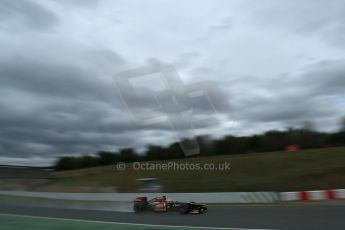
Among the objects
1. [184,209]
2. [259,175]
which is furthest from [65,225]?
[259,175]

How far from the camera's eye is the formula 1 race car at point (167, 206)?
16.6 m

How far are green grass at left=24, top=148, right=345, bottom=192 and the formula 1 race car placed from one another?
17.0 metres

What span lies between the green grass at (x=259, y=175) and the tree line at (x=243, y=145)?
41.9ft

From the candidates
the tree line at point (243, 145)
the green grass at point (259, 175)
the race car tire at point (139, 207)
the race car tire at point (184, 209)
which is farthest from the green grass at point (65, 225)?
the tree line at point (243, 145)

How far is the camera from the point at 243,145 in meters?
70.7

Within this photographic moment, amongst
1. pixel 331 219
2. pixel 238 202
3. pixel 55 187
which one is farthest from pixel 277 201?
pixel 55 187

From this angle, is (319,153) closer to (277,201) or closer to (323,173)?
(323,173)

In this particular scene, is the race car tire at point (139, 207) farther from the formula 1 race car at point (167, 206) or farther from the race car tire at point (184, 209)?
the race car tire at point (184, 209)

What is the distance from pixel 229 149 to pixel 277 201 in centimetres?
4345

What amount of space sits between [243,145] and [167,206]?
54.7 meters

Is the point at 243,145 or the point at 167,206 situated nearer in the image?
the point at 167,206

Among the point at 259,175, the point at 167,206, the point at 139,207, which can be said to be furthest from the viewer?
the point at 259,175

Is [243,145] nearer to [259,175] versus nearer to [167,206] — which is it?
[259,175]

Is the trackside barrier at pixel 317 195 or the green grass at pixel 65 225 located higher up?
the green grass at pixel 65 225
